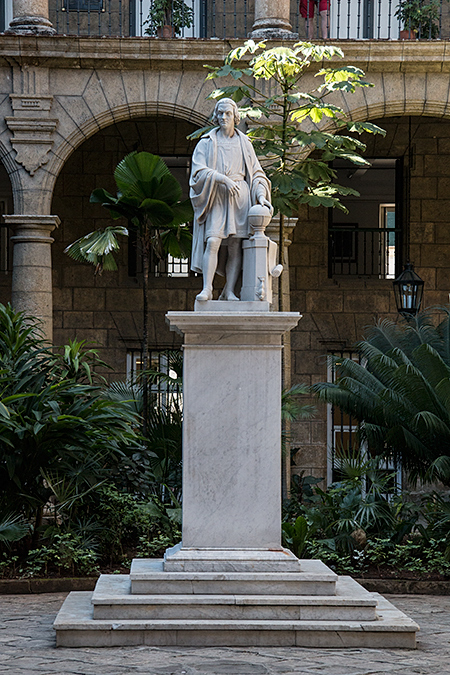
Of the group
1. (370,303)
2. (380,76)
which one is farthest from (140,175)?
(370,303)

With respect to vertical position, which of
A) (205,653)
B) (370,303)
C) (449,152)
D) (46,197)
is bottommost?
(205,653)

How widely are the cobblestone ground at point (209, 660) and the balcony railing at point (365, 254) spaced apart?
10897mm

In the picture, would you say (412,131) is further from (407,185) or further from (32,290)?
(32,290)

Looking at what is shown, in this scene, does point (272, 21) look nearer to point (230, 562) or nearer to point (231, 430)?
point (231, 430)

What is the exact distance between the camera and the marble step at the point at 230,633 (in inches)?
259

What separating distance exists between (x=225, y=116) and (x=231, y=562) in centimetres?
328

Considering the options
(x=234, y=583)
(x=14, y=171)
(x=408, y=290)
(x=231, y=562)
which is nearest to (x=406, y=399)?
(x=408, y=290)

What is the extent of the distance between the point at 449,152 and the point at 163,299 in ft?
17.7

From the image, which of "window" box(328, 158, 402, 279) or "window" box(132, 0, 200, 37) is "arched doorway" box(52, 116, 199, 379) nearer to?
"window" box(132, 0, 200, 37)

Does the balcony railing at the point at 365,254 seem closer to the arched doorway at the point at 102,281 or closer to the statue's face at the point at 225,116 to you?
the arched doorway at the point at 102,281

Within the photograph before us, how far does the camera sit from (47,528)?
384 inches

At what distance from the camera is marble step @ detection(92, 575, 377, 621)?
263 inches

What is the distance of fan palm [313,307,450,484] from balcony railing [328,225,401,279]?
552 centimetres

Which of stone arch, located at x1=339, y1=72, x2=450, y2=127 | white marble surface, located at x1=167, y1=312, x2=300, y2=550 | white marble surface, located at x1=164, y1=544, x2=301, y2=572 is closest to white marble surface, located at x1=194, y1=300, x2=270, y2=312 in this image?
white marble surface, located at x1=167, y1=312, x2=300, y2=550
